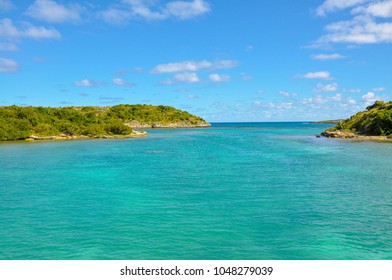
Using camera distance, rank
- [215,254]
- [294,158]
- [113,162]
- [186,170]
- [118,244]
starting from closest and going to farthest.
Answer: [215,254]
[118,244]
[186,170]
[113,162]
[294,158]

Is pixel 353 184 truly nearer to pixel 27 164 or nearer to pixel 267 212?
pixel 267 212

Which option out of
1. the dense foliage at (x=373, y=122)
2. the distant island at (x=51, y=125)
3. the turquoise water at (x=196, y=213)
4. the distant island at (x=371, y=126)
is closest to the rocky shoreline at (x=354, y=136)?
the distant island at (x=371, y=126)

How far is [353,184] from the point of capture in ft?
111

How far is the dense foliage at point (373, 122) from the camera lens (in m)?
92.3

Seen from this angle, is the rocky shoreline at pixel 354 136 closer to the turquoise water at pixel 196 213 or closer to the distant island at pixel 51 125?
the turquoise water at pixel 196 213

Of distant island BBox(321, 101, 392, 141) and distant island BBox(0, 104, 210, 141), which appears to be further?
distant island BBox(0, 104, 210, 141)

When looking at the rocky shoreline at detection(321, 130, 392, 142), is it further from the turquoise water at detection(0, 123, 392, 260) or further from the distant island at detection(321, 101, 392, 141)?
the turquoise water at detection(0, 123, 392, 260)

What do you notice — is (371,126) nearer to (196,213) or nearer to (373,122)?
(373,122)

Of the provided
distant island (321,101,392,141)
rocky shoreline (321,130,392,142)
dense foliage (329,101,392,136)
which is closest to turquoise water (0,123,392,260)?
rocky shoreline (321,130,392,142)

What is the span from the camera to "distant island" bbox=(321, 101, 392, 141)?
301ft

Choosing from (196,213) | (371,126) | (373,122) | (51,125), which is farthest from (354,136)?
(196,213)
